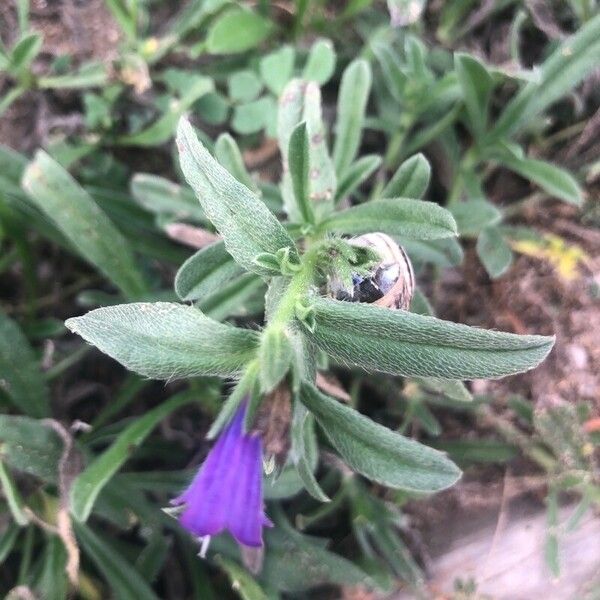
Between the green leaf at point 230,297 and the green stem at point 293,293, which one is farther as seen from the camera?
the green leaf at point 230,297

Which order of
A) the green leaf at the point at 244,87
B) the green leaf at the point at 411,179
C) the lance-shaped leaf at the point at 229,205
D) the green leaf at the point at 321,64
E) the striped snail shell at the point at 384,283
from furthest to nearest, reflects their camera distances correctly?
the green leaf at the point at 244,87 < the green leaf at the point at 321,64 < the green leaf at the point at 411,179 < the striped snail shell at the point at 384,283 < the lance-shaped leaf at the point at 229,205

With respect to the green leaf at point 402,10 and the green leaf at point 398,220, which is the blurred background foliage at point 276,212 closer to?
the green leaf at point 402,10

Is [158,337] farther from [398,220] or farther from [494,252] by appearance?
[494,252]

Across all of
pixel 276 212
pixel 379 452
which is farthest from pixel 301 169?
pixel 379 452

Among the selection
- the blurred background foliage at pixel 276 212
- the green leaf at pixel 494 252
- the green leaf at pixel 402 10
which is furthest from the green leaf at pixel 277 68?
the green leaf at pixel 494 252

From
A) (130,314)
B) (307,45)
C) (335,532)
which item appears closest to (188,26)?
(307,45)
